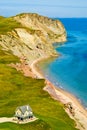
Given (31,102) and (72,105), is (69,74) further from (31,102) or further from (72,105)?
(31,102)

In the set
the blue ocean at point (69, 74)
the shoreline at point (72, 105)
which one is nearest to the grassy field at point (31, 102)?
the shoreline at point (72, 105)

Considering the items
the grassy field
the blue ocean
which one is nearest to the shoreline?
the grassy field

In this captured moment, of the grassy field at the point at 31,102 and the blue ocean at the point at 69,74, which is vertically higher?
the blue ocean at the point at 69,74

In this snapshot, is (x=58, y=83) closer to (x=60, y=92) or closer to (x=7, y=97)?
(x=60, y=92)

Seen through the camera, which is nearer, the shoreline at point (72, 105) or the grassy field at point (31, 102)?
the grassy field at point (31, 102)

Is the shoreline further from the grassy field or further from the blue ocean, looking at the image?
the blue ocean

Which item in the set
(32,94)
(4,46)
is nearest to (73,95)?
(32,94)

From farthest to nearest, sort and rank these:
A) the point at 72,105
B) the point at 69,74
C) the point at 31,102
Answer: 1. the point at 69,74
2. the point at 72,105
3. the point at 31,102

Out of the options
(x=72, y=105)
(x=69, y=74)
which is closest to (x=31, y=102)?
(x=72, y=105)

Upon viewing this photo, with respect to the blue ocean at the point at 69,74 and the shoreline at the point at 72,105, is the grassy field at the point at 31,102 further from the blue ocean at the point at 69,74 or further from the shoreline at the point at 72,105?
the blue ocean at the point at 69,74
